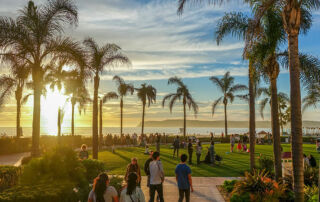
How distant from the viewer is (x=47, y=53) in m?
14.9

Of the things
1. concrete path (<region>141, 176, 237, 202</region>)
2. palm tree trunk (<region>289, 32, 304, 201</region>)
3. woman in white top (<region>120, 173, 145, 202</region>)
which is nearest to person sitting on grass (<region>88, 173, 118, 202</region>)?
woman in white top (<region>120, 173, 145, 202</region>)

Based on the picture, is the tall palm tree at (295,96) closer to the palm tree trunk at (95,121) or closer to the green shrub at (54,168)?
the green shrub at (54,168)

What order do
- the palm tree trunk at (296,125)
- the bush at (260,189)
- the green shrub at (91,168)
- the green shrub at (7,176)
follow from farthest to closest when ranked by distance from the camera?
the green shrub at (7,176), the green shrub at (91,168), the bush at (260,189), the palm tree trunk at (296,125)

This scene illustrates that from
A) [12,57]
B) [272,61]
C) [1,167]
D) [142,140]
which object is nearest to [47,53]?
[12,57]

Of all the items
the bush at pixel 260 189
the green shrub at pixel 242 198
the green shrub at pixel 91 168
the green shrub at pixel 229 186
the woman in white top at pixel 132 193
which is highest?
the woman in white top at pixel 132 193

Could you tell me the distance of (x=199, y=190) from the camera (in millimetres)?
11836

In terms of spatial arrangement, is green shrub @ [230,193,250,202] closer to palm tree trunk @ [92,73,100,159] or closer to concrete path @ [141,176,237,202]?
concrete path @ [141,176,237,202]

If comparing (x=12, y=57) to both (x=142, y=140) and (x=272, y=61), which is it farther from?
(x=142, y=140)

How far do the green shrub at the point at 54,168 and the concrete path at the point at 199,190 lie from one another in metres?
3.76

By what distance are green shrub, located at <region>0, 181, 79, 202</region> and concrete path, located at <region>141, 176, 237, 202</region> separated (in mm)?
4892

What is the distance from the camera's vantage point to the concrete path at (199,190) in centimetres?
1045

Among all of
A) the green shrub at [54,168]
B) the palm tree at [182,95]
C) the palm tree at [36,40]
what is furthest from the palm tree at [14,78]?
the palm tree at [182,95]

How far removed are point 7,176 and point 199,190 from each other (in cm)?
769

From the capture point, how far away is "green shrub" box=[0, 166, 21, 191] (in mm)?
12125
